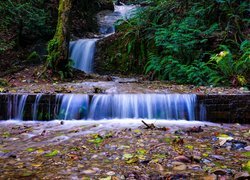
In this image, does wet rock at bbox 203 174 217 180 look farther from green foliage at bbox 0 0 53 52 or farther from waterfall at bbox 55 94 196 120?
green foliage at bbox 0 0 53 52

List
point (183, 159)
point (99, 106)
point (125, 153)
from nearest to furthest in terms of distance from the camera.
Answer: point (183, 159), point (125, 153), point (99, 106)

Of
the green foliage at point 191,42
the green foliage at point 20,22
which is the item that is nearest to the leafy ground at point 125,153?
the green foliage at point 191,42

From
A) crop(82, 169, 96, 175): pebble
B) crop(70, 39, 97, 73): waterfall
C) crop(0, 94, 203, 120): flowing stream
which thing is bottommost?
crop(82, 169, 96, 175): pebble

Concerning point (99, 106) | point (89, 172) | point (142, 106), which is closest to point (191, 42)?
point (142, 106)

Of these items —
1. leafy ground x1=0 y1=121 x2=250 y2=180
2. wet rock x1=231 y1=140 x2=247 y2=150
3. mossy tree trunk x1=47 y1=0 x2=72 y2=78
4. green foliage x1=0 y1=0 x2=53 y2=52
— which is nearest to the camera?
leafy ground x1=0 y1=121 x2=250 y2=180

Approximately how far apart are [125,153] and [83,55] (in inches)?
349

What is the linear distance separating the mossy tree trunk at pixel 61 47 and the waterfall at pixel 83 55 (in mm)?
2386

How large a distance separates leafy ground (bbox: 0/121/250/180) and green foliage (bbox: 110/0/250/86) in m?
3.05

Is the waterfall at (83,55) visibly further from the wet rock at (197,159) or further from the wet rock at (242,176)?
the wet rock at (242,176)

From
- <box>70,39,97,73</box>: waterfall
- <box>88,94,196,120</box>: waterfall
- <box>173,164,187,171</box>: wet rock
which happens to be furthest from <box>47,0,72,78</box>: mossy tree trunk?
<box>173,164,187,171</box>: wet rock

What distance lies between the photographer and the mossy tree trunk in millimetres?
9266

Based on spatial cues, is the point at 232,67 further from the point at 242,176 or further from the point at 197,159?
the point at 242,176

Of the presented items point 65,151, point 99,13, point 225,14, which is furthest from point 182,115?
point 99,13

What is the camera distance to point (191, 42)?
904 cm
